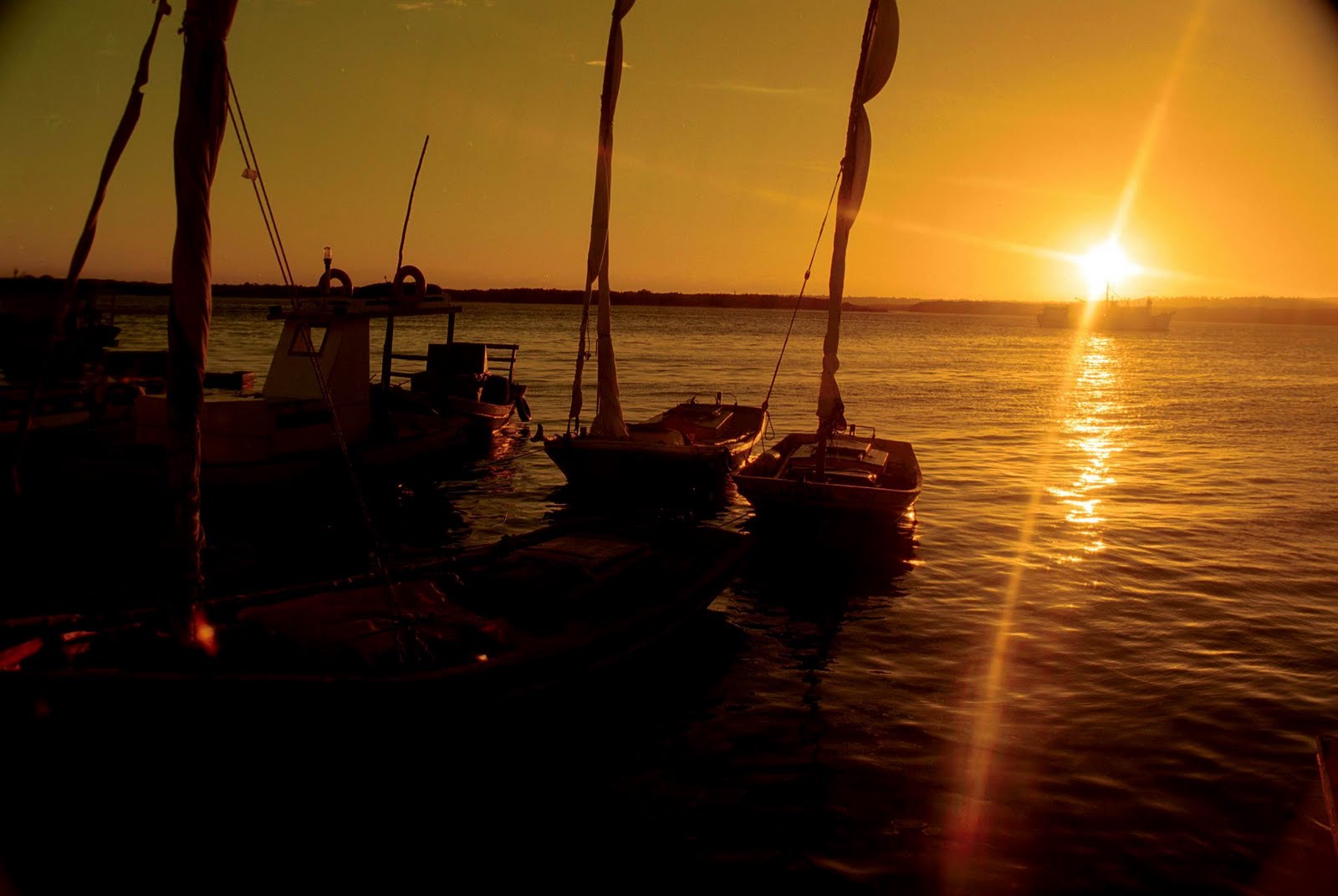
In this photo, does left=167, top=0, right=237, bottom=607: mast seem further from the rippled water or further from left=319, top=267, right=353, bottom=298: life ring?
left=319, top=267, right=353, bottom=298: life ring

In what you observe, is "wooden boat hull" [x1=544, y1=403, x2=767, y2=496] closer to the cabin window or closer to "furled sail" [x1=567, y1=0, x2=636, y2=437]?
"furled sail" [x1=567, y1=0, x2=636, y2=437]

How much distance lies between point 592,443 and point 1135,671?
1543cm

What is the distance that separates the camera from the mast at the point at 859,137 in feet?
67.8

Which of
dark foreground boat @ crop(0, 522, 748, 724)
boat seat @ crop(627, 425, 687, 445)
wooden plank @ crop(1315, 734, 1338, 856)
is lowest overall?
dark foreground boat @ crop(0, 522, 748, 724)

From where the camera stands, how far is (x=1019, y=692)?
14.6 meters

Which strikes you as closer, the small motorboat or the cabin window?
the cabin window

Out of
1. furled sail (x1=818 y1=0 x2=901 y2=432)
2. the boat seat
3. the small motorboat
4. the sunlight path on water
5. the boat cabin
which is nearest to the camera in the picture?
the sunlight path on water

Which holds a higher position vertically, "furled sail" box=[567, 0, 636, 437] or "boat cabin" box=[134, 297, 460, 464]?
"furled sail" box=[567, 0, 636, 437]

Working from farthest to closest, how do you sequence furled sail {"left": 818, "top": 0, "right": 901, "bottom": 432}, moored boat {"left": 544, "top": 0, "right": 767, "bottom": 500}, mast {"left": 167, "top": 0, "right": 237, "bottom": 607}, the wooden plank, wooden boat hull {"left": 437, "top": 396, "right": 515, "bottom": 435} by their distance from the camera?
wooden boat hull {"left": 437, "top": 396, "right": 515, "bottom": 435} → moored boat {"left": 544, "top": 0, "right": 767, "bottom": 500} → furled sail {"left": 818, "top": 0, "right": 901, "bottom": 432} → mast {"left": 167, "top": 0, "right": 237, "bottom": 607} → the wooden plank

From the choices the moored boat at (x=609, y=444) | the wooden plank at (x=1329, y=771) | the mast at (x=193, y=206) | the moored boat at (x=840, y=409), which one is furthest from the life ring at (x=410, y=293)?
the wooden plank at (x=1329, y=771)

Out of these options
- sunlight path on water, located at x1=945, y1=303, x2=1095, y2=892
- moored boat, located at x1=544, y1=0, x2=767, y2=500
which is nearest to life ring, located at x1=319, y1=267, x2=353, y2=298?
moored boat, located at x1=544, y1=0, x2=767, y2=500

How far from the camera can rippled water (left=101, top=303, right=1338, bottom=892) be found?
34.2 feet

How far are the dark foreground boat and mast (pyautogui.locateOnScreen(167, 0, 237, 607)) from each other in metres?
2.27

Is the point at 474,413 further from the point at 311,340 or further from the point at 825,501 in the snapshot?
the point at 825,501
